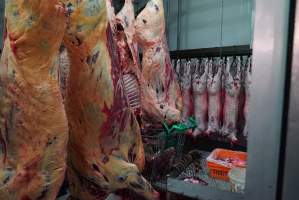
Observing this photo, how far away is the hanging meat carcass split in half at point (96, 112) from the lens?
0.83 metres

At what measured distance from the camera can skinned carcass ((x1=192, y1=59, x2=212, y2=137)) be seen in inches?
82.3

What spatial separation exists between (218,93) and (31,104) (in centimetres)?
153

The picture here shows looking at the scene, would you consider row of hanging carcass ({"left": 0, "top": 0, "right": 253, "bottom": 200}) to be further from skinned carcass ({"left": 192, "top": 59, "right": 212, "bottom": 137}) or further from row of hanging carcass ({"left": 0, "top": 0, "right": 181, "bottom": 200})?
skinned carcass ({"left": 192, "top": 59, "right": 212, "bottom": 137})

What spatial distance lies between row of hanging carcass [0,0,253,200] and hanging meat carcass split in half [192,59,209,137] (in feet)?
3.70

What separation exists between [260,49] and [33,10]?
51cm

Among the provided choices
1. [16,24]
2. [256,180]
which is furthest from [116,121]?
[256,180]

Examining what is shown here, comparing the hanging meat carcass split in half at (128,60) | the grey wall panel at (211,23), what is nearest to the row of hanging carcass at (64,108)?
the hanging meat carcass split in half at (128,60)

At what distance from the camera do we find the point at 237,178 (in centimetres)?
141

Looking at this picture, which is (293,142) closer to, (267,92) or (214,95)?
(267,92)

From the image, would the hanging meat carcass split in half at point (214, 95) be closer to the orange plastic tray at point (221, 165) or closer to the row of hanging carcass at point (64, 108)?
the orange plastic tray at point (221, 165)

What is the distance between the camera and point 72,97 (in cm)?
90

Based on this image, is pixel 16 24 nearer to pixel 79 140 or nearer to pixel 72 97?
pixel 72 97

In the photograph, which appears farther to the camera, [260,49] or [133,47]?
[133,47]

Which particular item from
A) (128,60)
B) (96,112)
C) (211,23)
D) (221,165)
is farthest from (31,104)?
(211,23)
